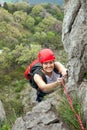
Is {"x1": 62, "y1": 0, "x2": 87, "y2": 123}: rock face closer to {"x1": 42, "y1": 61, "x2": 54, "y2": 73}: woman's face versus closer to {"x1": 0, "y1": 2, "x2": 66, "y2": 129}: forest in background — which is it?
{"x1": 42, "y1": 61, "x2": 54, "y2": 73}: woman's face

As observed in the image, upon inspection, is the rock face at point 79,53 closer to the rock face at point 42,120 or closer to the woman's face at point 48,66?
the woman's face at point 48,66

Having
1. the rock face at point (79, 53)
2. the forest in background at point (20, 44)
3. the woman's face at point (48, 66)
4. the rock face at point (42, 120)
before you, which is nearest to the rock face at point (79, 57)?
the rock face at point (79, 53)

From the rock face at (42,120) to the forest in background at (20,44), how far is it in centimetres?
3098

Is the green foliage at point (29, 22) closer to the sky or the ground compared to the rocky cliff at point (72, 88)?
closer to the ground

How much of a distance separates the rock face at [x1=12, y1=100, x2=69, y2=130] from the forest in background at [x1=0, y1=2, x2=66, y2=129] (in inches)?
1220

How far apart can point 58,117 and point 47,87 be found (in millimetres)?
1152

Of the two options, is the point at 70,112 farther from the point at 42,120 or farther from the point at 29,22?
the point at 29,22

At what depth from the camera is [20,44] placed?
10238 cm

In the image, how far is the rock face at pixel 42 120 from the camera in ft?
21.8

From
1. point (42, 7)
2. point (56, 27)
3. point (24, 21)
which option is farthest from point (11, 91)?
point (42, 7)

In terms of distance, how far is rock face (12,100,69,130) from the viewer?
664 centimetres

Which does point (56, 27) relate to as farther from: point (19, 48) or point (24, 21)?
point (19, 48)

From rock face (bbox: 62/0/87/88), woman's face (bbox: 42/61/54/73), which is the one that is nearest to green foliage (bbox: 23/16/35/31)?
woman's face (bbox: 42/61/54/73)

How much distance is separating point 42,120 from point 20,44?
96.1 m
